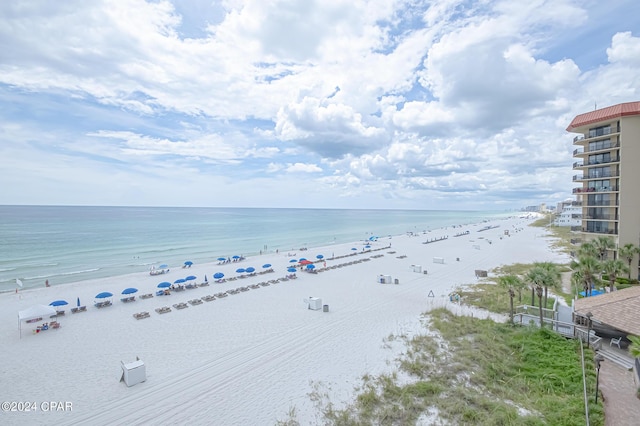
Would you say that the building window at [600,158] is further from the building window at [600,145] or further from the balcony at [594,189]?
the balcony at [594,189]

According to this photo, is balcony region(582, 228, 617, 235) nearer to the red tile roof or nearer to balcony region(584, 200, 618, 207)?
balcony region(584, 200, 618, 207)

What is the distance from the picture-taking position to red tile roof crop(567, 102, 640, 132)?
84.1 ft

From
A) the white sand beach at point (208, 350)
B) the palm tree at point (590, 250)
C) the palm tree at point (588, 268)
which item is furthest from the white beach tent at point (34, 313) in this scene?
the palm tree at point (590, 250)

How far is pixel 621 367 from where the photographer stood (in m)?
12.4

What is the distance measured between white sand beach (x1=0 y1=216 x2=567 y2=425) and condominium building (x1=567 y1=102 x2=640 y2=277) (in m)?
14.5

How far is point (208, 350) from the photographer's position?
48.2 feet

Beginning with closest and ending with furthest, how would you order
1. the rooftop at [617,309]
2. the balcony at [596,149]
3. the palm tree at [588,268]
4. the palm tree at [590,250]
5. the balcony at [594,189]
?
the rooftop at [617,309], the palm tree at [588,268], the palm tree at [590,250], the balcony at [596,149], the balcony at [594,189]

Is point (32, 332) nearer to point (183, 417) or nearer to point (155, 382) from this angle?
point (155, 382)

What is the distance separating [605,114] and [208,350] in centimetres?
3716

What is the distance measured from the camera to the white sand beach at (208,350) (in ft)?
34.5

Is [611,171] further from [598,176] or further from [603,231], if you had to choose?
[603,231]

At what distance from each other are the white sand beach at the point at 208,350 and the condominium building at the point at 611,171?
14.5 m

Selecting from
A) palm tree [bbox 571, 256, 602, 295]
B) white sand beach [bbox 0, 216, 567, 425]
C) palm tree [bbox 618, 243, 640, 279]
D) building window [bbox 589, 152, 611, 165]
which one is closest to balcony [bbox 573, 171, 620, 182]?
building window [bbox 589, 152, 611, 165]

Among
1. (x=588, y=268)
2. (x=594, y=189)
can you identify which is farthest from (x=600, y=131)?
(x=588, y=268)
